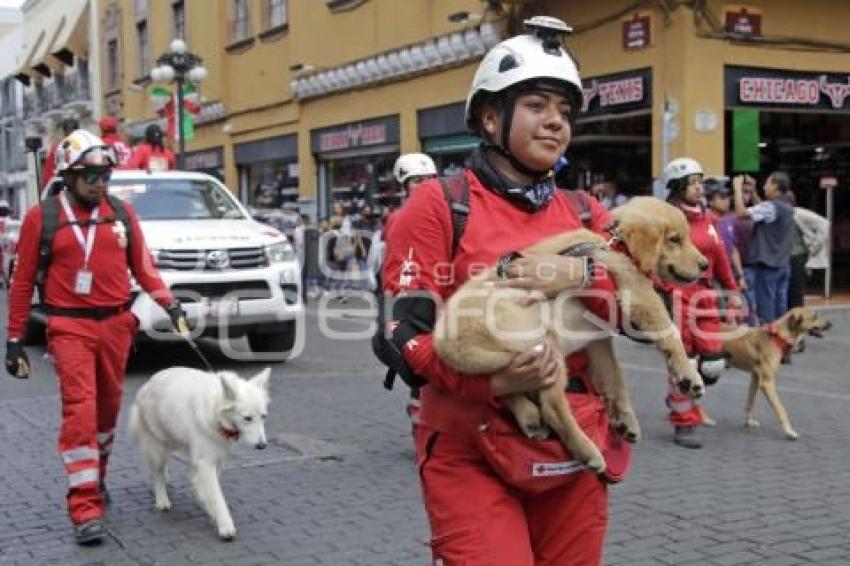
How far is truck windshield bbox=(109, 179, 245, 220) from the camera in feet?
37.1

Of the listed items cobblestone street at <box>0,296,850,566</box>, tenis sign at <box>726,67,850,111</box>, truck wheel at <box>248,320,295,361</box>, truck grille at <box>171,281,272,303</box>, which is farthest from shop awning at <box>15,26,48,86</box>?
cobblestone street at <box>0,296,850,566</box>

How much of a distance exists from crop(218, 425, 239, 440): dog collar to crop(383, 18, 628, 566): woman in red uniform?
108 inches

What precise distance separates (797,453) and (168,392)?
14.1 ft

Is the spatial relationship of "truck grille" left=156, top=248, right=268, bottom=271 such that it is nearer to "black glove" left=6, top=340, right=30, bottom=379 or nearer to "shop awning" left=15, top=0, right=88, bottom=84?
"black glove" left=6, top=340, right=30, bottom=379

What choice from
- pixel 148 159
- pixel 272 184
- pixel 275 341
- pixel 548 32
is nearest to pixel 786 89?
pixel 275 341

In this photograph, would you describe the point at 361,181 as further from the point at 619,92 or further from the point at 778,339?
the point at 778,339

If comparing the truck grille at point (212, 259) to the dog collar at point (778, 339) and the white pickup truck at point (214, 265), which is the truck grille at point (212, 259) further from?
the dog collar at point (778, 339)

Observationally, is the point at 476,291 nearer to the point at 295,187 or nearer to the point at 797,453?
the point at 797,453

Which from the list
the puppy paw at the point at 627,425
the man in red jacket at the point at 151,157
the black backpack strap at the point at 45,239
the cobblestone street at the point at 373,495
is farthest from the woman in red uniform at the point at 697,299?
the man in red jacket at the point at 151,157

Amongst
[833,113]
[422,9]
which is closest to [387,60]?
[422,9]

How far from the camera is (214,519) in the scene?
17.5ft

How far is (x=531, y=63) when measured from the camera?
271 cm

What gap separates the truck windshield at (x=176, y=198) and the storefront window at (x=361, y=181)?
346 inches

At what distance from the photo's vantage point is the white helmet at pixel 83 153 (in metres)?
5.55
